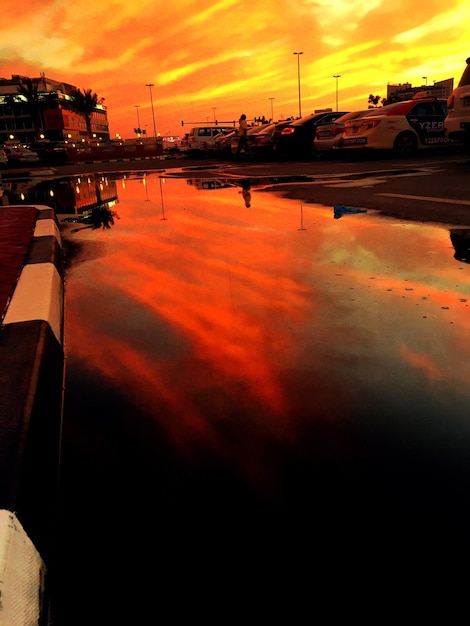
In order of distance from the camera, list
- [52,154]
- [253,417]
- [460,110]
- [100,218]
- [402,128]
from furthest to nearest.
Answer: [52,154]
[402,128]
[460,110]
[100,218]
[253,417]

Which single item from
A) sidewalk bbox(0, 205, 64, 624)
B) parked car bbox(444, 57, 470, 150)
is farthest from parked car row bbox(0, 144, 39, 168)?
sidewalk bbox(0, 205, 64, 624)

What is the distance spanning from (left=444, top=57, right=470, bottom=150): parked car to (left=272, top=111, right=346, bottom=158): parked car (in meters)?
8.81

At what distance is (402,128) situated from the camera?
15234 mm

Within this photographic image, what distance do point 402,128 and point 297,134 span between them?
18.3ft

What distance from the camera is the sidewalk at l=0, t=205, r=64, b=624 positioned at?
1266 mm

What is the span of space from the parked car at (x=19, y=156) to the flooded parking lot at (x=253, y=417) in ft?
100

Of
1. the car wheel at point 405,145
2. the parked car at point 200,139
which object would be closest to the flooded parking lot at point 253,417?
the car wheel at point 405,145

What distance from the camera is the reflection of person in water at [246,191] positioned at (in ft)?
27.4

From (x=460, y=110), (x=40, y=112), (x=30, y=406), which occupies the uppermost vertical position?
(x=40, y=112)

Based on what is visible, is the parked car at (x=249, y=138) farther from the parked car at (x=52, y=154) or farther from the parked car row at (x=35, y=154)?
the parked car at (x=52, y=154)

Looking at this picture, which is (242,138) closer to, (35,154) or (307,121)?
(307,121)

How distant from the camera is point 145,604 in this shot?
1234 mm

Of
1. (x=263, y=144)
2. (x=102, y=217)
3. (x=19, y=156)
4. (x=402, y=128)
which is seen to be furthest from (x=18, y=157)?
(x=102, y=217)

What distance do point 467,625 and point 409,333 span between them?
5.34 ft
